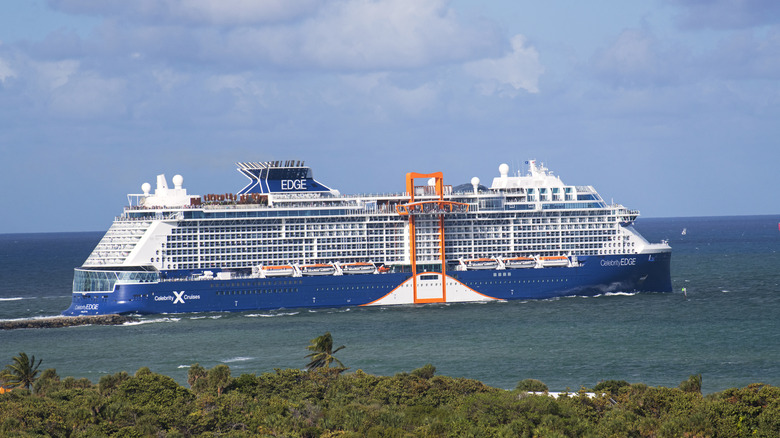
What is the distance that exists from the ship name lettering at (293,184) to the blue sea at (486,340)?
1106cm

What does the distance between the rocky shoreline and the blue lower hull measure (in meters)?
1.21

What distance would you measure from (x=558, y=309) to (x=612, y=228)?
12.2 metres

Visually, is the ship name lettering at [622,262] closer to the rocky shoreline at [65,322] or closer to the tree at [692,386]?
the rocky shoreline at [65,322]

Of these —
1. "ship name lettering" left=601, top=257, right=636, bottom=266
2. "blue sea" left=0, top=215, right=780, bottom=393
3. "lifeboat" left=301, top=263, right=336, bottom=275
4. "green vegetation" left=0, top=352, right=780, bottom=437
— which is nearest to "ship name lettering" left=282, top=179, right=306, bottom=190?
"lifeboat" left=301, top=263, right=336, bottom=275

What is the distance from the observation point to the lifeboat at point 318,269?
7619 centimetres

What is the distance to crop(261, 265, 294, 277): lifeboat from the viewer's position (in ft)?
247

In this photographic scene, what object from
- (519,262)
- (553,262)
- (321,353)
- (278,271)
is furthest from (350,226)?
(321,353)

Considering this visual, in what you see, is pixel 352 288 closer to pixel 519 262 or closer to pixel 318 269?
pixel 318 269

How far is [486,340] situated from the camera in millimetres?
60688

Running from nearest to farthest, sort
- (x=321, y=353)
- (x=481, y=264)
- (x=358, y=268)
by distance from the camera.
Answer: (x=321, y=353), (x=358, y=268), (x=481, y=264)

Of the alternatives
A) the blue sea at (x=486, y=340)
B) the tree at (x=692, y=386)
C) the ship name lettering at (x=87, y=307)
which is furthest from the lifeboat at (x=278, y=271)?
the tree at (x=692, y=386)

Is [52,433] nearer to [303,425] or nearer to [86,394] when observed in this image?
[86,394]

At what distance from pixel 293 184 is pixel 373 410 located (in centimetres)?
4345

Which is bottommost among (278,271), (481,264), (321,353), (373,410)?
(373,410)
